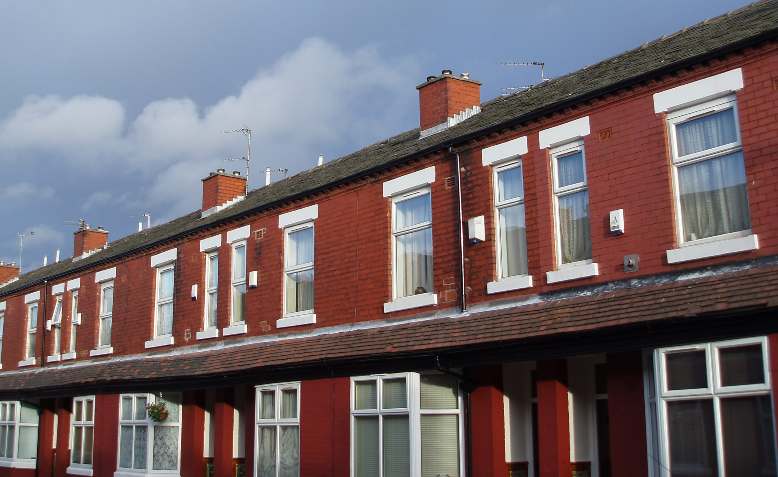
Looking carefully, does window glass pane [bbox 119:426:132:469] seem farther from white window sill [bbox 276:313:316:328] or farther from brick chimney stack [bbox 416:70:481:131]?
brick chimney stack [bbox 416:70:481:131]

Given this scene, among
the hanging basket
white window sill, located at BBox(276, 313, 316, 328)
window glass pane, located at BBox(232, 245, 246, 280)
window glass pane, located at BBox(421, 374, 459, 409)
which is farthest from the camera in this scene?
the hanging basket

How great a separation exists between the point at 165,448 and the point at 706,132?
513 inches

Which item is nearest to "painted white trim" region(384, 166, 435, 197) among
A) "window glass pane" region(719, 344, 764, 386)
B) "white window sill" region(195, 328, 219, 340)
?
"white window sill" region(195, 328, 219, 340)

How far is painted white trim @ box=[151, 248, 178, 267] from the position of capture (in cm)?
2047

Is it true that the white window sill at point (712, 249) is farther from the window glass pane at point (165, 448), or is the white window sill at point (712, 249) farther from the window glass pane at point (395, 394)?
the window glass pane at point (165, 448)

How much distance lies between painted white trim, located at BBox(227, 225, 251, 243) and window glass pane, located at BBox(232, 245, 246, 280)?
194 millimetres

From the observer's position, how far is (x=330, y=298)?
1590 centimetres

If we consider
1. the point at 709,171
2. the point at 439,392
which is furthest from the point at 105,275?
the point at 709,171

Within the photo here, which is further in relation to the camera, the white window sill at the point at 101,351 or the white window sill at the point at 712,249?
the white window sill at the point at 101,351

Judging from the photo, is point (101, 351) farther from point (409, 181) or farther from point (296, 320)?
point (409, 181)

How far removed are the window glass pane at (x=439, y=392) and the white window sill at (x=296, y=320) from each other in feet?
11.2

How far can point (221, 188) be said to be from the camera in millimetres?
21719

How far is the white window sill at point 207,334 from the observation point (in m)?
18.6

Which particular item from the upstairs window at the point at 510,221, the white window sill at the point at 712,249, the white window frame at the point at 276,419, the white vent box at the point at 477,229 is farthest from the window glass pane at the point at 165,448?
the white window sill at the point at 712,249
